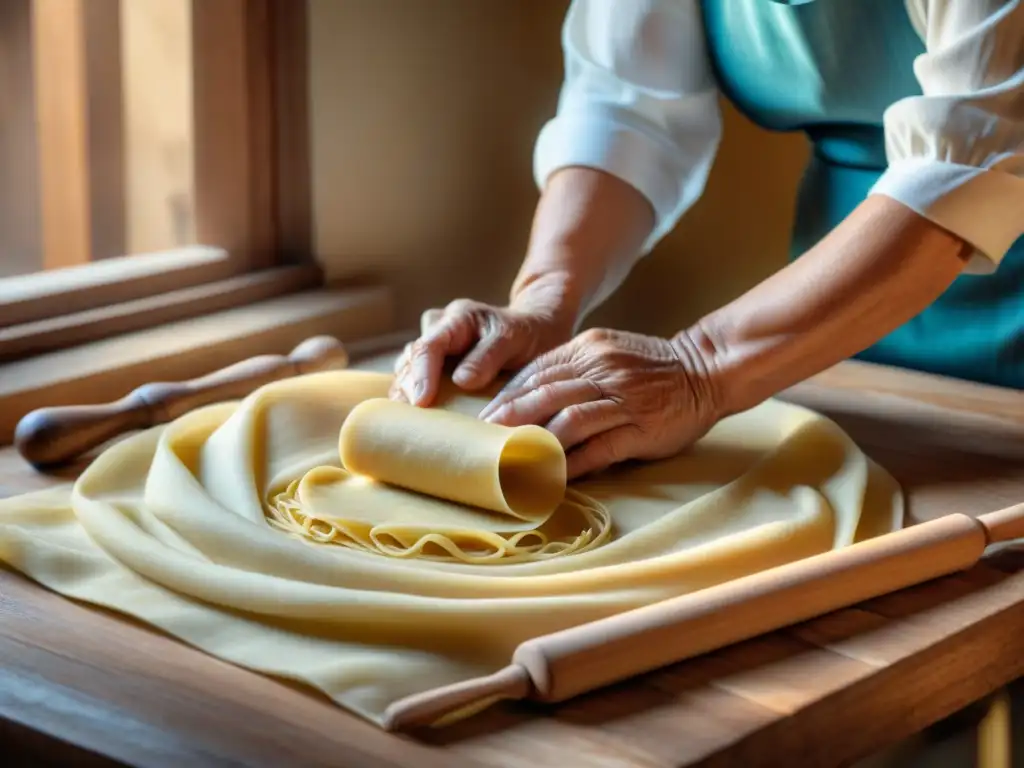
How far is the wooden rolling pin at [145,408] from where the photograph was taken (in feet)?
3.38

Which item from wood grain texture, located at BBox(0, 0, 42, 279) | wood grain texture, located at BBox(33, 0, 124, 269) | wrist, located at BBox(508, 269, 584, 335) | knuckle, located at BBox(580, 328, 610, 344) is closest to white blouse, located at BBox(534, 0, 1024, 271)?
wrist, located at BBox(508, 269, 584, 335)

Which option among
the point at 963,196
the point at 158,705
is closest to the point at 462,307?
the point at 963,196

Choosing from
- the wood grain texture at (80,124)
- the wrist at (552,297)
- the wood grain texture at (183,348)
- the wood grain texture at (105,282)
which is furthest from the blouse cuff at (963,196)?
the wood grain texture at (80,124)

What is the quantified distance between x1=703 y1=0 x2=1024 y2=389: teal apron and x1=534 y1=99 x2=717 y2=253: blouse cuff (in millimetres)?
98

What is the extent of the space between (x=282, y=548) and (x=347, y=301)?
2.28 feet

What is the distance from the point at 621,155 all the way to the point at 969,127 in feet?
1.20

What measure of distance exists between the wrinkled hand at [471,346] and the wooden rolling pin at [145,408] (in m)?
0.12

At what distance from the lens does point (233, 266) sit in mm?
1503

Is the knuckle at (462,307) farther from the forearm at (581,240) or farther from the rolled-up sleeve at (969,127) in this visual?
the rolled-up sleeve at (969,127)

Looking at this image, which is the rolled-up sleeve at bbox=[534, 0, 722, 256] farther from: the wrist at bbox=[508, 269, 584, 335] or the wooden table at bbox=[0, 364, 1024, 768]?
the wooden table at bbox=[0, 364, 1024, 768]

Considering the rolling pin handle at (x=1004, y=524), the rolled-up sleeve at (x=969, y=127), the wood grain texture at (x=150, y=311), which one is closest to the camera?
the rolling pin handle at (x=1004, y=524)

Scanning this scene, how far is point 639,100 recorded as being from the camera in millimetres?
1312

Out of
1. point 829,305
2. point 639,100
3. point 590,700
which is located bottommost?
point 590,700

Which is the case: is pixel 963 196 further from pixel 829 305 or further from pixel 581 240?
pixel 581 240
